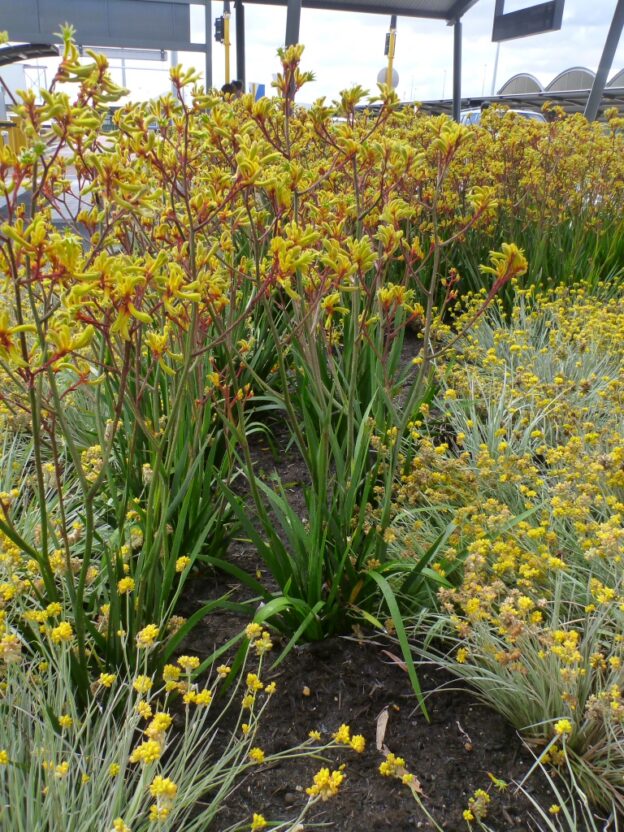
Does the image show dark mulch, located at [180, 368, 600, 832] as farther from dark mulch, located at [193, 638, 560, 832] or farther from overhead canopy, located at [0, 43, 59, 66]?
overhead canopy, located at [0, 43, 59, 66]

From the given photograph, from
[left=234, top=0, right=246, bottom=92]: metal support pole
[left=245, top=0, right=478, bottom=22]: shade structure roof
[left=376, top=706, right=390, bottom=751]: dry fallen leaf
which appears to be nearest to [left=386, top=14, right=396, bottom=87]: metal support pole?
[left=245, top=0, right=478, bottom=22]: shade structure roof

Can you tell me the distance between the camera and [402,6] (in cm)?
1071

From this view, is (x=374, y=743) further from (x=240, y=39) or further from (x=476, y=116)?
(x=240, y=39)

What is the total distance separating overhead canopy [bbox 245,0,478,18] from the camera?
405 inches

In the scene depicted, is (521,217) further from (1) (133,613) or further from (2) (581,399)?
Answer: (1) (133,613)

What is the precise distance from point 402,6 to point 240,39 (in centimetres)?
269

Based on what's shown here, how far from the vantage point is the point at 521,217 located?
17.2ft

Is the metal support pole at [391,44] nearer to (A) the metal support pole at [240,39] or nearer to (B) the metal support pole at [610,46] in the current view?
(A) the metal support pole at [240,39]

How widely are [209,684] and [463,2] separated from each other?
12.3 m

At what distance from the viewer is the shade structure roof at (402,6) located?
1026 cm

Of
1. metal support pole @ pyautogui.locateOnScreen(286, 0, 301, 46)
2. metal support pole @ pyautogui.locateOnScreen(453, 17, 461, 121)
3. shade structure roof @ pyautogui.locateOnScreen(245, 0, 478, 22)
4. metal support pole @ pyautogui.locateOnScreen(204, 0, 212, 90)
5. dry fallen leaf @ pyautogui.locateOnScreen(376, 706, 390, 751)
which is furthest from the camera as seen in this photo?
metal support pole @ pyautogui.locateOnScreen(204, 0, 212, 90)

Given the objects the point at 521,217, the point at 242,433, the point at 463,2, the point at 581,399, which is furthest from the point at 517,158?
the point at 463,2

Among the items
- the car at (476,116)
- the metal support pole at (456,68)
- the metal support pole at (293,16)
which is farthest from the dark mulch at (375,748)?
the metal support pole at (456,68)

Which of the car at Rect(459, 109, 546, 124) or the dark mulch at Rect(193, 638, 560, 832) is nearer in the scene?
the dark mulch at Rect(193, 638, 560, 832)
